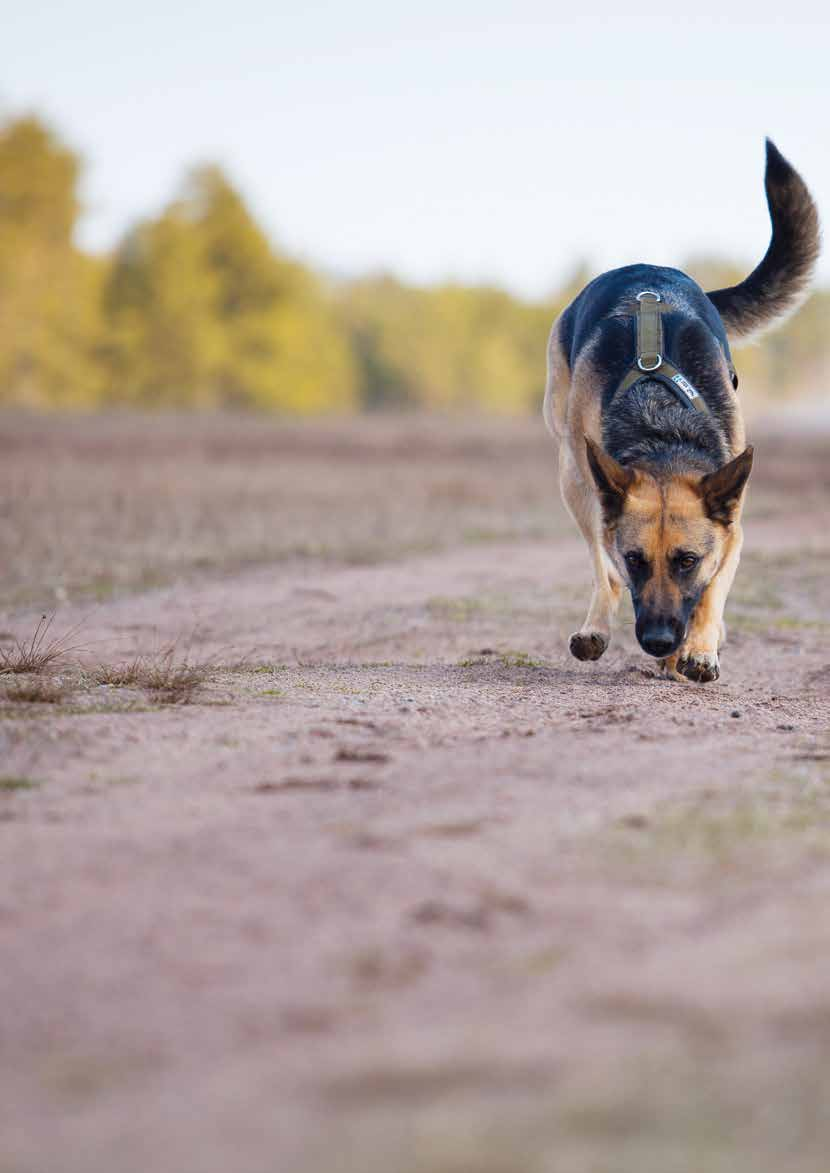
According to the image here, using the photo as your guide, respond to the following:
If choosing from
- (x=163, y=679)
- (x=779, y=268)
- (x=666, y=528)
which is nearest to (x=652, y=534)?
(x=666, y=528)

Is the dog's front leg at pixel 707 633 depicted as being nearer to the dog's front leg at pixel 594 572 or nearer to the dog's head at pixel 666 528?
the dog's head at pixel 666 528

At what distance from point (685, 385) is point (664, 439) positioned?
0.31 meters

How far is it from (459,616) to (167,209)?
40.1m

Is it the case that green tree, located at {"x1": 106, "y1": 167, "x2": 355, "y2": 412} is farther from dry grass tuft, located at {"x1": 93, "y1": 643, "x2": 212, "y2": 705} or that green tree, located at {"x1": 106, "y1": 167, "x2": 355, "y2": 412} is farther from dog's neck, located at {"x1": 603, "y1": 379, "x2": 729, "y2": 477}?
dry grass tuft, located at {"x1": 93, "y1": 643, "x2": 212, "y2": 705}

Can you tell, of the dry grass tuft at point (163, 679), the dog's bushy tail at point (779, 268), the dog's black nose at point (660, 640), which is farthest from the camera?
the dog's bushy tail at point (779, 268)

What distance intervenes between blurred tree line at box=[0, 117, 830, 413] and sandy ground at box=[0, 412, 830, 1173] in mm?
31358

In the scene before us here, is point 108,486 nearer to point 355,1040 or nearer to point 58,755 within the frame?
point 58,755

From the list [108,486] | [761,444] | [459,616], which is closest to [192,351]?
[761,444]

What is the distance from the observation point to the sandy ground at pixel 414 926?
2020 millimetres

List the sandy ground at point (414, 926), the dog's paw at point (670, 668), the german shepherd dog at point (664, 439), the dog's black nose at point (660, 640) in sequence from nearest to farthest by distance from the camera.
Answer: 1. the sandy ground at point (414, 926)
2. the dog's black nose at point (660, 640)
3. the german shepherd dog at point (664, 439)
4. the dog's paw at point (670, 668)

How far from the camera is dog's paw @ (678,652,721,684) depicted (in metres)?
5.85

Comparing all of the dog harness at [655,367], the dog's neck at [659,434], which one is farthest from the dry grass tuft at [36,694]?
the dog harness at [655,367]

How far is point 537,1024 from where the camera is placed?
2.32 m

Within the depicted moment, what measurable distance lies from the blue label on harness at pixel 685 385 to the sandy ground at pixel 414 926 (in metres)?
1.45
